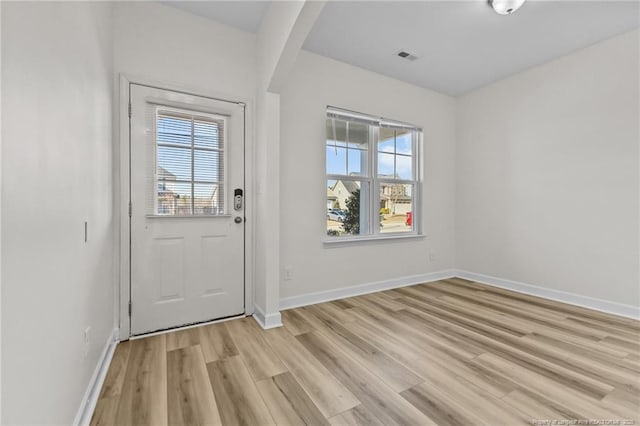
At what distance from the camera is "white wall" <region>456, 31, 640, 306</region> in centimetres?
289

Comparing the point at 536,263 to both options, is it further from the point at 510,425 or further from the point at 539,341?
the point at 510,425

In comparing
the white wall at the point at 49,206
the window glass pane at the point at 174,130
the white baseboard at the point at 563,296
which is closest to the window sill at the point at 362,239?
the white baseboard at the point at 563,296

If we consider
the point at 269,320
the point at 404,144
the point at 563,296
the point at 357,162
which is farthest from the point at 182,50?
the point at 563,296

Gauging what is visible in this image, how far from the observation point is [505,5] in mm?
2383

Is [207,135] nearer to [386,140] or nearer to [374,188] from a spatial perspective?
[374,188]

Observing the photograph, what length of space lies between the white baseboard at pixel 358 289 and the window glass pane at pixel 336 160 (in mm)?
1445

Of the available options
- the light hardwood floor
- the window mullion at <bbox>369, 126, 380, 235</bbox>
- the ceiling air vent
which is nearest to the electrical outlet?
the light hardwood floor

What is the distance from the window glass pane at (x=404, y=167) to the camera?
3.99 m

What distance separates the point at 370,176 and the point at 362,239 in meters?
0.84

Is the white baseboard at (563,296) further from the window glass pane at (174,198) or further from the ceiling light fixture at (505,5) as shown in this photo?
the window glass pane at (174,198)

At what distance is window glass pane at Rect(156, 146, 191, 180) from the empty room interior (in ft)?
0.06

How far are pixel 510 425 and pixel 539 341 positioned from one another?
1.23 meters

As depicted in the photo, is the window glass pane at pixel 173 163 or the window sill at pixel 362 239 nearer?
the window glass pane at pixel 173 163

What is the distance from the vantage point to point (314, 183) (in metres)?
3.25
